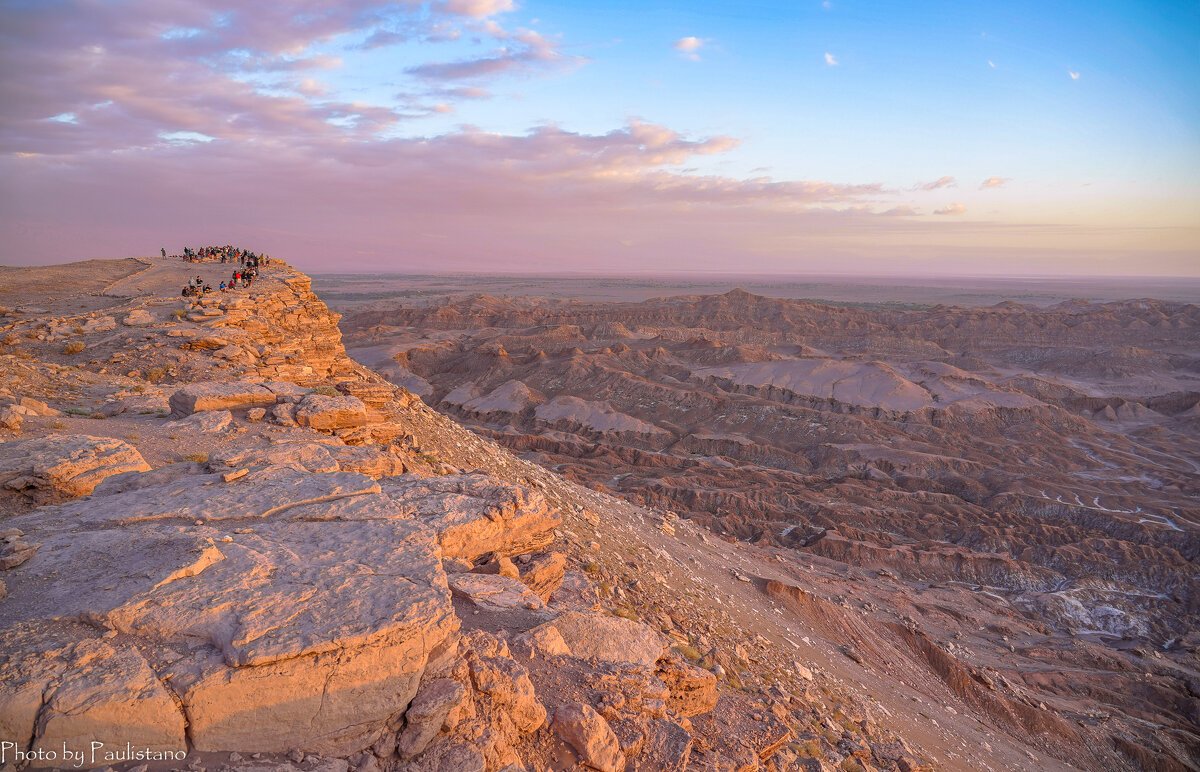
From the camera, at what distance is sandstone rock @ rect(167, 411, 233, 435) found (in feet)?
30.5

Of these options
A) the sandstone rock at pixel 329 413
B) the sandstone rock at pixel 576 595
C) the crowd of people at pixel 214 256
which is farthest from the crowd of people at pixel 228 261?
the sandstone rock at pixel 576 595

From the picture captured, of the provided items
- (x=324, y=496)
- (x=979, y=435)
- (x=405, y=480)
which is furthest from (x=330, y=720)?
(x=979, y=435)

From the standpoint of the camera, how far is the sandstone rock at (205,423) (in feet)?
30.5

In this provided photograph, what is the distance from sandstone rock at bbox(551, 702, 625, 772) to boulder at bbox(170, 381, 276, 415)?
8153 mm

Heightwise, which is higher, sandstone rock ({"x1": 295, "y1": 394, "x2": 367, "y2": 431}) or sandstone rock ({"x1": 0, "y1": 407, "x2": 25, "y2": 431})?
sandstone rock ({"x1": 0, "y1": 407, "x2": 25, "y2": 431})

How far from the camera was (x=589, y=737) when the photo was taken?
16.0 feet

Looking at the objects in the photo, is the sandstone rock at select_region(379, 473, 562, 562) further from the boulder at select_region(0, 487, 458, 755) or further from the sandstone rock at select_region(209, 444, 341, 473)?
the boulder at select_region(0, 487, 458, 755)

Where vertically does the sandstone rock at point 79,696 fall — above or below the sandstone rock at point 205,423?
below

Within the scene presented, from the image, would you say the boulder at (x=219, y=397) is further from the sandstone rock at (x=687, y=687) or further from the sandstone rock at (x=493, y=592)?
the sandstone rock at (x=687, y=687)

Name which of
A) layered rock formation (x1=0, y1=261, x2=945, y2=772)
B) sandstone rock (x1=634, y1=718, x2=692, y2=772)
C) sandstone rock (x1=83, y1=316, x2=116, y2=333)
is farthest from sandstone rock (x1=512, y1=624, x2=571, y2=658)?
sandstone rock (x1=83, y1=316, x2=116, y2=333)

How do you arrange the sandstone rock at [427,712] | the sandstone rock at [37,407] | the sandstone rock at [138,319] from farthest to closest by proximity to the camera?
the sandstone rock at [138,319] < the sandstone rock at [37,407] < the sandstone rock at [427,712]

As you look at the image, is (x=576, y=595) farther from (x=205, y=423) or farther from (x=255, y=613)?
(x=205, y=423)

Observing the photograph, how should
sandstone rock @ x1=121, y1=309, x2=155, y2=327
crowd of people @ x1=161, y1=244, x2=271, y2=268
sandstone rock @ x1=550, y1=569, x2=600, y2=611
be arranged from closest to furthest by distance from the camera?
sandstone rock @ x1=550, y1=569, x2=600, y2=611, sandstone rock @ x1=121, y1=309, x2=155, y2=327, crowd of people @ x1=161, y1=244, x2=271, y2=268

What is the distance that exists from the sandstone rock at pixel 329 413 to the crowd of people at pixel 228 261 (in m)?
13.0
